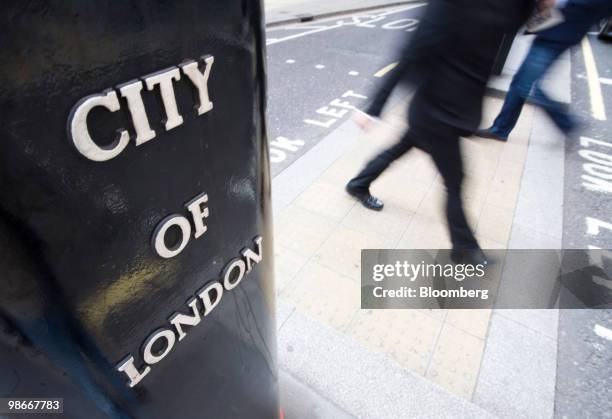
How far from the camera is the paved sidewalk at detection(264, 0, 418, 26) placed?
34.5 ft

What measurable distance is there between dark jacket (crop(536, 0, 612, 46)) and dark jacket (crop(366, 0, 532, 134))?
1.51 m

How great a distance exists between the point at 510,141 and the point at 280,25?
25.3ft

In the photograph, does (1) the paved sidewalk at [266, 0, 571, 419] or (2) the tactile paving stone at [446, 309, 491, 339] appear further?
(2) the tactile paving stone at [446, 309, 491, 339]

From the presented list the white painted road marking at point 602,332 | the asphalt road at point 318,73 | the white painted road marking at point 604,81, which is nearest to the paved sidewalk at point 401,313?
the white painted road marking at point 602,332

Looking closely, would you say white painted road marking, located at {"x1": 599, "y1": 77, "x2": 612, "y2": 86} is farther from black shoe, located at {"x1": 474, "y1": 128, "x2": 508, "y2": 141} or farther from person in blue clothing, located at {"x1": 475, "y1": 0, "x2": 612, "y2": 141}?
person in blue clothing, located at {"x1": 475, "y1": 0, "x2": 612, "y2": 141}

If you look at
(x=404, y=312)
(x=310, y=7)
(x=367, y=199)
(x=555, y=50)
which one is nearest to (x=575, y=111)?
(x=555, y=50)

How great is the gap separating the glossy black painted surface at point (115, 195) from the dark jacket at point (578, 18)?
3180 millimetres

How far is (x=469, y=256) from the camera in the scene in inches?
103

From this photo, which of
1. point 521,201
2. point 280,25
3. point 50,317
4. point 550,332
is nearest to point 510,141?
point 521,201

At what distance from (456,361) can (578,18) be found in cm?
287

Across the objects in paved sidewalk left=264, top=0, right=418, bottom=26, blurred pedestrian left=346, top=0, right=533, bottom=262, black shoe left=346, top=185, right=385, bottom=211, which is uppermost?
blurred pedestrian left=346, top=0, right=533, bottom=262

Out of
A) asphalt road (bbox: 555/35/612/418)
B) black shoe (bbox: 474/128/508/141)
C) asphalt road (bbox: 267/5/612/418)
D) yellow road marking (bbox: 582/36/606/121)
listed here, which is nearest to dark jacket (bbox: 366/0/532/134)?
asphalt road (bbox: 267/5/612/418)

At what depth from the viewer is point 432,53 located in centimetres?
195

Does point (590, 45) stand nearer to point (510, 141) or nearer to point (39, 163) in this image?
point (510, 141)
